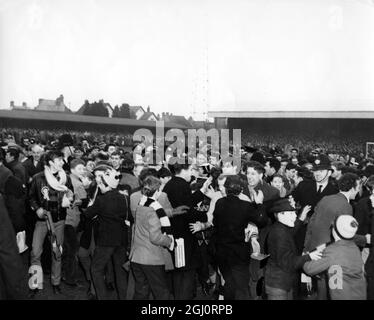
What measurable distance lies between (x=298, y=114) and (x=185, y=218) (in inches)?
751

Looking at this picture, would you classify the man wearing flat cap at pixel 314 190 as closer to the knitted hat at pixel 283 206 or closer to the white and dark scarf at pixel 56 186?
the knitted hat at pixel 283 206

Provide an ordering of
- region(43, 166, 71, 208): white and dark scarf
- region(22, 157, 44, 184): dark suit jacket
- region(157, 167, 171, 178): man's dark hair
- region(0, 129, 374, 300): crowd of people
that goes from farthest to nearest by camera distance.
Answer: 1. region(22, 157, 44, 184): dark suit jacket
2. region(157, 167, 171, 178): man's dark hair
3. region(43, 166, 71, 208): white and dark scarf
4. region(0, 129, 374, 300): crowd of people

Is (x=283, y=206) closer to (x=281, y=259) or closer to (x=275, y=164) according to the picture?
(x=281, y=259)

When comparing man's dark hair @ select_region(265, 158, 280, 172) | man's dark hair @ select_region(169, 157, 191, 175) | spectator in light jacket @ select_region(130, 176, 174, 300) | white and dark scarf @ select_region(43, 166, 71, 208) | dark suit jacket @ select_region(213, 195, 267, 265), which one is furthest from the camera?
man's dark hair @ select_region(265, 158, 280, 172)

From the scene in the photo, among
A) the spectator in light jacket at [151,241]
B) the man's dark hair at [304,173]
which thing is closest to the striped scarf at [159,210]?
the spectator in light jacket at [151,241]

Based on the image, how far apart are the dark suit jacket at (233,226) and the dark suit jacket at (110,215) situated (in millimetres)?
1190

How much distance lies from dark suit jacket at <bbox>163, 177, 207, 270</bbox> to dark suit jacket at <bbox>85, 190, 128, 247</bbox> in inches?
23.7

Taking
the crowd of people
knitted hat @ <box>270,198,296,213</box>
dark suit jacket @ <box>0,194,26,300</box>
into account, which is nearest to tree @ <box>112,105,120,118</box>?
the crowd of people

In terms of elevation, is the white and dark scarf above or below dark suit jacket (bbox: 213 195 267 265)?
above

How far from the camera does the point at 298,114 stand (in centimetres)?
2370

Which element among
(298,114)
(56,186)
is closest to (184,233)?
(56,186)

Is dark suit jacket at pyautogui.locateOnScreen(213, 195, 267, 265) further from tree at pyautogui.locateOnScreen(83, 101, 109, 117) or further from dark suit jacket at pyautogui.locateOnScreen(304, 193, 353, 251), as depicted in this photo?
tree at pyautogui.locateOnScreen(83, 101, 109, 117)

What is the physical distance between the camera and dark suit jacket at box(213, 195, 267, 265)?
16.9 feet
